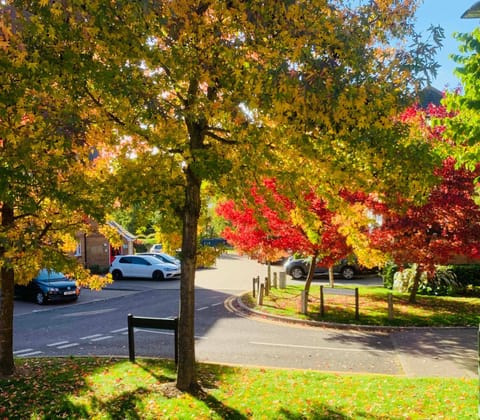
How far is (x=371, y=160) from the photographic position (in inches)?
267

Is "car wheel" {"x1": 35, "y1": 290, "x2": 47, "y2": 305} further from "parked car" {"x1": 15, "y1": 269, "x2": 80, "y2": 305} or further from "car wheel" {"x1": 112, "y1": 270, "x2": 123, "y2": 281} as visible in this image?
"car wheel" {"x1": 112, "y1": 270, "x2": 123, "y2": 281}

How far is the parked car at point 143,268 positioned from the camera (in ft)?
Answer: 86.8

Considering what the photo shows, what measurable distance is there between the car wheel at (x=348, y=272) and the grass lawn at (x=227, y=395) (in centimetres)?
1821

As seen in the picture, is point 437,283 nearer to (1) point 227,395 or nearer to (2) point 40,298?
(1) point 227,395

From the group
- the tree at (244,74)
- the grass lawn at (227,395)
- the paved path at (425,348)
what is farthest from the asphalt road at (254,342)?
the tree at (244,74)

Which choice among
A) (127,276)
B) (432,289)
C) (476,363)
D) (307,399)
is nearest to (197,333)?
(307,399)

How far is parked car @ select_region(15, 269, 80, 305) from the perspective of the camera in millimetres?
18281

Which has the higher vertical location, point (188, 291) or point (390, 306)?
point (188, 291)

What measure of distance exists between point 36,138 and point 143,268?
2115 cm

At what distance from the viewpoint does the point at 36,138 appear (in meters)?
6.19

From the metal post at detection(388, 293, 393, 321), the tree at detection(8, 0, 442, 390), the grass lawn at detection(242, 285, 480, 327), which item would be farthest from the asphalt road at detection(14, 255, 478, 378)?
the tree at detection(8, 0, 442, 390)

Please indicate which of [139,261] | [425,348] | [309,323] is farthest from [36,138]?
[139,261]

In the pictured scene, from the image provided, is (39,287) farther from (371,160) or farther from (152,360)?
(371,160)

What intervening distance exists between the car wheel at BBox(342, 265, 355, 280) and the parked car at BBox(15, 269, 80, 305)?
14907mm
